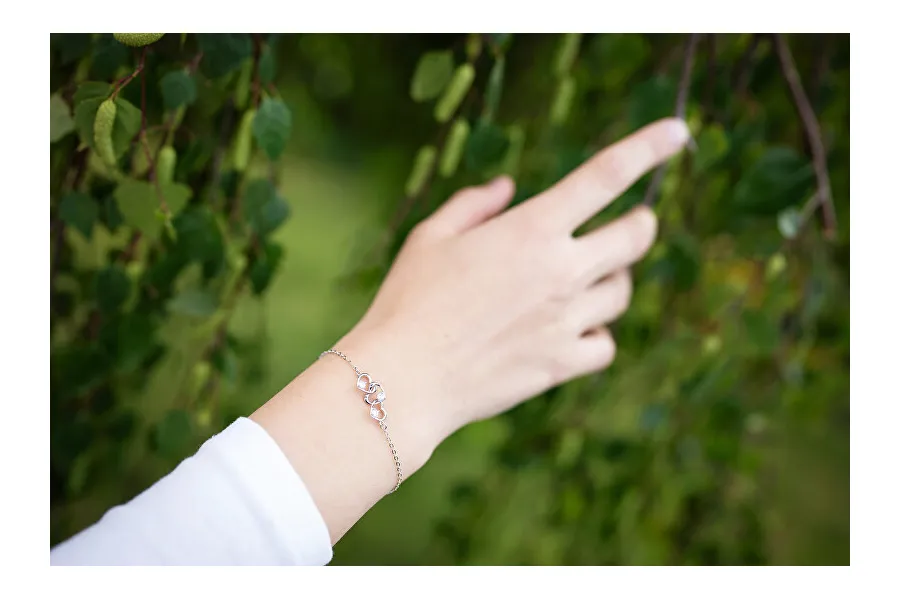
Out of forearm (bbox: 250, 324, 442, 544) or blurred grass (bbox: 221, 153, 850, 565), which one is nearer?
forearm (bbox: 250, 324, 442, 544)

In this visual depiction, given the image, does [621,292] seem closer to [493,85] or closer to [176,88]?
[493,85]

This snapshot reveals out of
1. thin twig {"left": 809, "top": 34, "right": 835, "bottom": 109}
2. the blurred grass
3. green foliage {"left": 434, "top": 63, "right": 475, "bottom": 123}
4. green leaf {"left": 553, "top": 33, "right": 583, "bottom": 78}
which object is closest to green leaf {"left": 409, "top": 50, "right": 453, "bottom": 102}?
green foliage {"left": 434, "top": 63, "right": 475, "bottom": 123}

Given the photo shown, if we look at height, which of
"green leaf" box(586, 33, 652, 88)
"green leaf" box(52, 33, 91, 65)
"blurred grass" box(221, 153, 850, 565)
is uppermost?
"green leaf" box(586, 33, 652, 88)

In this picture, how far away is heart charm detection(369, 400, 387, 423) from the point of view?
49cm

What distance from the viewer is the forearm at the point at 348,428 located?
18.2 inches

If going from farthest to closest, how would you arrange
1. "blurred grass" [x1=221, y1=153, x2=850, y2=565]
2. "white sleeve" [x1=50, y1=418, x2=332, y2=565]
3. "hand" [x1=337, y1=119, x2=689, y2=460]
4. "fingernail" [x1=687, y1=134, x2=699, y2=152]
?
1. "blurred grass" [x1=221, y1=153, x2=850, y2=565]
2. "fingernail" [x1=687, y1=134, x2=699, y2=152]
3. "hand" [x1=337, y1=119, x2=689, y2=460]
4. "white sleeve" [x1=50, y1=418, x2=332, y2=565]

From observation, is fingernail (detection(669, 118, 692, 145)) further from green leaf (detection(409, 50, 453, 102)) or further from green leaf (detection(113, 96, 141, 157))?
green leaf (detection(113, 96, 141, 157))

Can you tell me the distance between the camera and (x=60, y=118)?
0.49 m

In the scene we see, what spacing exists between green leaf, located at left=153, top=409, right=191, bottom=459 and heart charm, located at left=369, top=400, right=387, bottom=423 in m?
0.26

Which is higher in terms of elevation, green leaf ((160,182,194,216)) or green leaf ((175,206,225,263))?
green leaf ((160,182,194,216))

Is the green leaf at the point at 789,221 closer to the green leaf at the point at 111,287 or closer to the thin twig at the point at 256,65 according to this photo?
the thin twig at the point at 256,65

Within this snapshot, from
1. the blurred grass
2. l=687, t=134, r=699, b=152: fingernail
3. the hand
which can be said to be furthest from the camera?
the blurred grass

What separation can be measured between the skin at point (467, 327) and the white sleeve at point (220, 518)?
0.06ft

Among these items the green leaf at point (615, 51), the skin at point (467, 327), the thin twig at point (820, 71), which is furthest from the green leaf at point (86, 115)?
the thin twig at point (820, 71)
